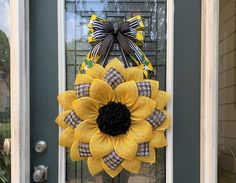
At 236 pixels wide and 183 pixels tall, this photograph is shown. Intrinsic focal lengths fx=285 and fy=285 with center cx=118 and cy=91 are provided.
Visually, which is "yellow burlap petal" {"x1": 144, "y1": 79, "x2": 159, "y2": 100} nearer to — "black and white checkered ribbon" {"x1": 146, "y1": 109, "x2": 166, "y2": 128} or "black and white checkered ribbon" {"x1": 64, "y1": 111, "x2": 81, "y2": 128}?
"black and white checkered ribbon" {"x1": 146, "y1": 109, "x2": 166, "y2": 128}

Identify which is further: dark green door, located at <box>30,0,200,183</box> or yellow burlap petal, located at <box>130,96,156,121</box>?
dark green door, located at <box>30,0,200,183</box>

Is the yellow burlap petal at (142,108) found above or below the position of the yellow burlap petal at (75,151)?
above

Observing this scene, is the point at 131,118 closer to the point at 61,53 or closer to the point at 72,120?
the point at 72,120

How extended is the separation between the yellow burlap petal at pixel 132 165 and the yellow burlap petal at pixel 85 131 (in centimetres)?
20

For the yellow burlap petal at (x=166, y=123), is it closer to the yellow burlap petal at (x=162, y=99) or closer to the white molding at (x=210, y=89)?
the yellow burlap petal at (x=162, y=99)

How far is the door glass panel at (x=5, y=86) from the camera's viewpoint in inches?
56.5

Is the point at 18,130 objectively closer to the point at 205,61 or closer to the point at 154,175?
the point at 154,175

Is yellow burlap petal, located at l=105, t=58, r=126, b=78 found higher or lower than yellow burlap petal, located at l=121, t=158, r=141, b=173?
higher

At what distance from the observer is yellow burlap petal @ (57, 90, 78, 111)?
1.37 meters

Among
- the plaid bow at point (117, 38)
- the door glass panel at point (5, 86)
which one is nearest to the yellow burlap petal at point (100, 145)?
the plaid bow at point (117, 38)

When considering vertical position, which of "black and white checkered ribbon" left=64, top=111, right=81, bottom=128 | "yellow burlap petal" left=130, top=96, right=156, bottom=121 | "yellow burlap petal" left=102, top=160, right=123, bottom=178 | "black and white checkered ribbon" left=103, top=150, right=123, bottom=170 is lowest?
"yellow burlap petal" left=102, top=160, right=123, bottom=178

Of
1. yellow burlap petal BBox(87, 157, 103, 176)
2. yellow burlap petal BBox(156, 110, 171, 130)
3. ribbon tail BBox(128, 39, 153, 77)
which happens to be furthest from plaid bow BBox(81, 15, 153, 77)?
yellow burlap petal BBox(87, 157, 103, 176)

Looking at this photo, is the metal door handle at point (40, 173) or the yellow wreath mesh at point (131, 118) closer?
the yellow wreath mesh at point (131, 118)

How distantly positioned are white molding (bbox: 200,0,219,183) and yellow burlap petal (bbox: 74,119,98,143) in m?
0.53
